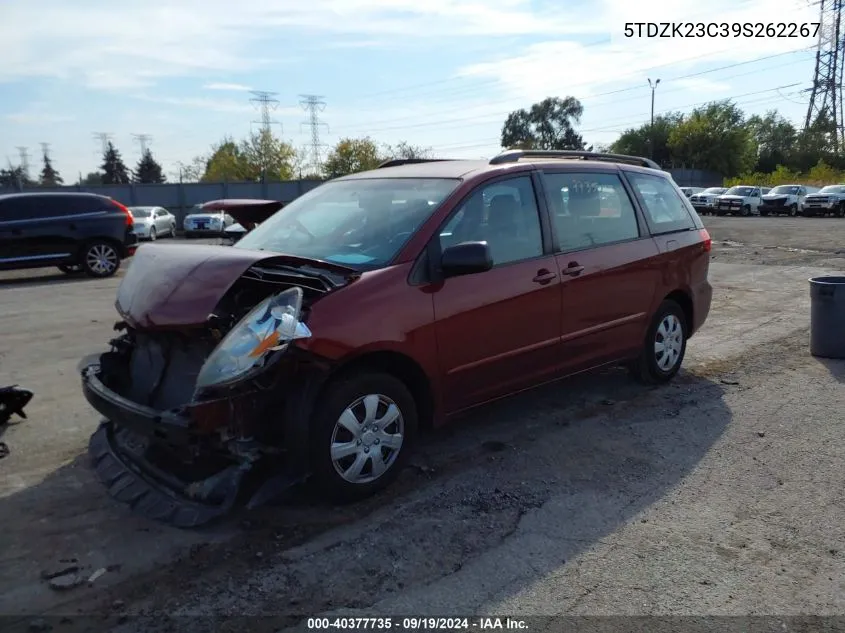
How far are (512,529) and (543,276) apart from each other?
1.77 metres

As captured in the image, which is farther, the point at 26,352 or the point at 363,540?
the point at 26,352

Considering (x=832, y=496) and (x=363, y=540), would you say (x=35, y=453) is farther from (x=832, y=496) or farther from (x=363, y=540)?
→ (x=832, y=496)

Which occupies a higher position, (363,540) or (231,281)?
(231,281)

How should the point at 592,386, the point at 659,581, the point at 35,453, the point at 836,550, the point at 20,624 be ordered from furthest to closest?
the point at 592,386
the point at 35,453
the point at 836,550
the point at 659,581
the point at 20,624

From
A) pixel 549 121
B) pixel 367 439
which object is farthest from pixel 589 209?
pixel 549 121

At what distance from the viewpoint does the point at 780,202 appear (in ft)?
123

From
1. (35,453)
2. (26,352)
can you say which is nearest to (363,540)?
(35,453)

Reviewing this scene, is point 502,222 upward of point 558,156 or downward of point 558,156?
downward

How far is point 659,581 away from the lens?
10.2 feet

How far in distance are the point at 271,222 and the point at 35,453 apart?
216 cm

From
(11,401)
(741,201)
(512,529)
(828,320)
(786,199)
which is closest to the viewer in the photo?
(512,529)

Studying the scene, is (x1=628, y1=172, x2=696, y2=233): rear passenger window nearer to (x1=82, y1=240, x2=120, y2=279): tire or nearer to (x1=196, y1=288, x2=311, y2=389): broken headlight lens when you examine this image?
(x1=196, y1=288, x2=311, y2=389): broken headlight lens

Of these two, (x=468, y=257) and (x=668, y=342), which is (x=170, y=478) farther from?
(x=668, y=342)

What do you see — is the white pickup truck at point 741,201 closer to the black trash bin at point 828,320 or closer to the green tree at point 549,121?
the black trash bin at point 828,320
